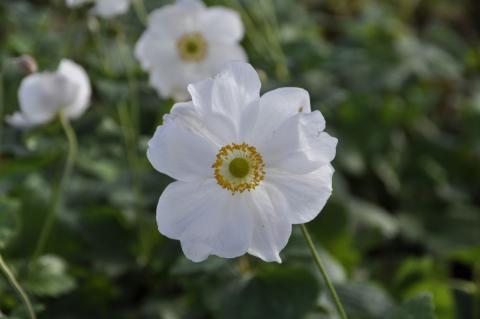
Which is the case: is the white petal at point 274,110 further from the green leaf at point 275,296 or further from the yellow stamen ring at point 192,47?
the yellow stamen ring at point 192,47

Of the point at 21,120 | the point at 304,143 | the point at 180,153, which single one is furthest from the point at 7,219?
the point at 304,143

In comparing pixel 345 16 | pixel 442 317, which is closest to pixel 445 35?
pixel 345 16

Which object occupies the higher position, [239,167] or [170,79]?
[170,79]

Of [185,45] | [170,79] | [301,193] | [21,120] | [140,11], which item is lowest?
[301,193]

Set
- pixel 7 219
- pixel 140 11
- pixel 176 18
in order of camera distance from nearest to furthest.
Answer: pixel 7 219
pixel 176 18
pixel 140 11

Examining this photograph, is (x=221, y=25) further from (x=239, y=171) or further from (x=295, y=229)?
(x=239, y=171)

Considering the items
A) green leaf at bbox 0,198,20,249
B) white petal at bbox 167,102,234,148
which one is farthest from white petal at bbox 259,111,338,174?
green leaf at bbox 0,198,20,249
